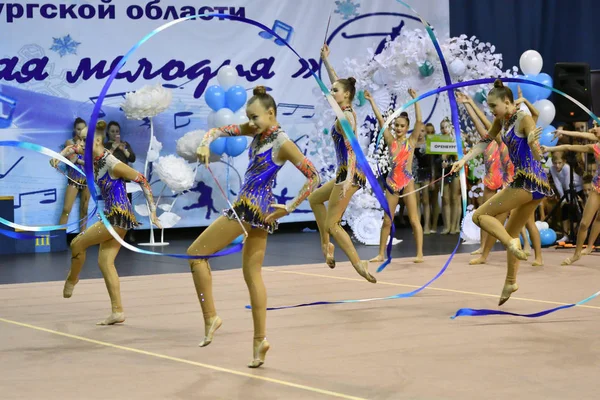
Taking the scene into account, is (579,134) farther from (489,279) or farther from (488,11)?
(488,11)

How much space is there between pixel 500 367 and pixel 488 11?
11.5 m

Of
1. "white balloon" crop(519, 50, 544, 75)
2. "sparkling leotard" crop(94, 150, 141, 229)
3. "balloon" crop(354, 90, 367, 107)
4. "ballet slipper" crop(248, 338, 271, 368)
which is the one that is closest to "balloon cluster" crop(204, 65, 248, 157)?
"balloon" crop(354, 90, 367, 107)

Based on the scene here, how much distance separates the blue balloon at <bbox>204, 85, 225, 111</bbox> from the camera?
1185 cm

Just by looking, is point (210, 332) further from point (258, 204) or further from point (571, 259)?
point (571, 259)

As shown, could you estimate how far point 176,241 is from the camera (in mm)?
12648

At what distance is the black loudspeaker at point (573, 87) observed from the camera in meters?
11.4

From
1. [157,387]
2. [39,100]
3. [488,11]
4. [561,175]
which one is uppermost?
[488,11]

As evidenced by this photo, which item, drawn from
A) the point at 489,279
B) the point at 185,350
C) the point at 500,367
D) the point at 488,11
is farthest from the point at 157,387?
the point at 488,11

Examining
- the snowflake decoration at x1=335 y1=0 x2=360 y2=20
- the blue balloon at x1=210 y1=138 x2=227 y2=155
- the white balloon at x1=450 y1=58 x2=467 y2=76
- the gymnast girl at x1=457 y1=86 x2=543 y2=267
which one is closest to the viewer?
the gymnast girl at x1=457 y1=86 x2=543 y2=267

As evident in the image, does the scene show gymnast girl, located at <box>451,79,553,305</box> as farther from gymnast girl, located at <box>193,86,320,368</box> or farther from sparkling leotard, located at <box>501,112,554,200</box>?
gymnast girl, located at <box>193,86,320,368</box>

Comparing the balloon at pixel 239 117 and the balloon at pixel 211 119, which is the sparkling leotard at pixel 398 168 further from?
the balloon at pixel 211 119

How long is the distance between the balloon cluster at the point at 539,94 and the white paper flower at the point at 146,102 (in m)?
4.54

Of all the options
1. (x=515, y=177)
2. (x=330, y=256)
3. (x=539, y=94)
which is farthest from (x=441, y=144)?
(x=515, y=177)

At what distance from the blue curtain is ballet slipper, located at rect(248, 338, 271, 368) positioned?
36.5 feet
